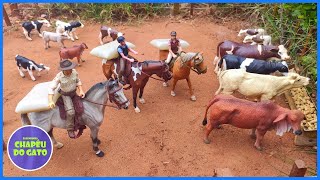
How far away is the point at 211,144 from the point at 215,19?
6996mm

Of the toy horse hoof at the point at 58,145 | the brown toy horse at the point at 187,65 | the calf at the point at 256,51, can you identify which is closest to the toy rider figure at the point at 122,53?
the brown toy horse at the point at 187,65

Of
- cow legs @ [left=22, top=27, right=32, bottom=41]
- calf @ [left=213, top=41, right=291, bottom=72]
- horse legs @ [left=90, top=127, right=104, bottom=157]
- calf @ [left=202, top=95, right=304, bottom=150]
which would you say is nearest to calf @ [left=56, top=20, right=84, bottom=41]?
cow legs @ [left=22, top=27, right=32, bottom=41]

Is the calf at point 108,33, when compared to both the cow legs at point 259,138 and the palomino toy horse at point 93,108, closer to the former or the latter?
the palomino toy horse at point 93,108

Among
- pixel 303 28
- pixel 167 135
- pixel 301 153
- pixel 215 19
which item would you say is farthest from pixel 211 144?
pixel 215 19

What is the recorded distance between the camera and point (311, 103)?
25.0ft

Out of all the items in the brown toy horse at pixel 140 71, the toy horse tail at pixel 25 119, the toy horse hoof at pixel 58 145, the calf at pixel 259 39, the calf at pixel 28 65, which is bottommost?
the toy horse hoof at pixel 58 145

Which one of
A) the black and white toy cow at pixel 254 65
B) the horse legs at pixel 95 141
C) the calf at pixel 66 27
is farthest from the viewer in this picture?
the calf at pixel 66 27

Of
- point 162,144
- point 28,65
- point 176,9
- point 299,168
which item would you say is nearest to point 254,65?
point 162,144

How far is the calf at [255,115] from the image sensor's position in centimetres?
615

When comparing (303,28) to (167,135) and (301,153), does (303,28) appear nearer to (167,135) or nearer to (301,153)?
(301,153)

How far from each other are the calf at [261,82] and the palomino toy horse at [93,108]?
2650mm

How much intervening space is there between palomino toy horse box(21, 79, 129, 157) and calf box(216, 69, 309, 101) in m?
2.65

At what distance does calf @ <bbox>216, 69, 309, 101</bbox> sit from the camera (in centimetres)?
716

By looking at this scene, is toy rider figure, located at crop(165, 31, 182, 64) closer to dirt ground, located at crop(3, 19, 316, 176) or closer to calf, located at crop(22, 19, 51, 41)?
dirt ground, located at crop(3, 19, 316, 176)
